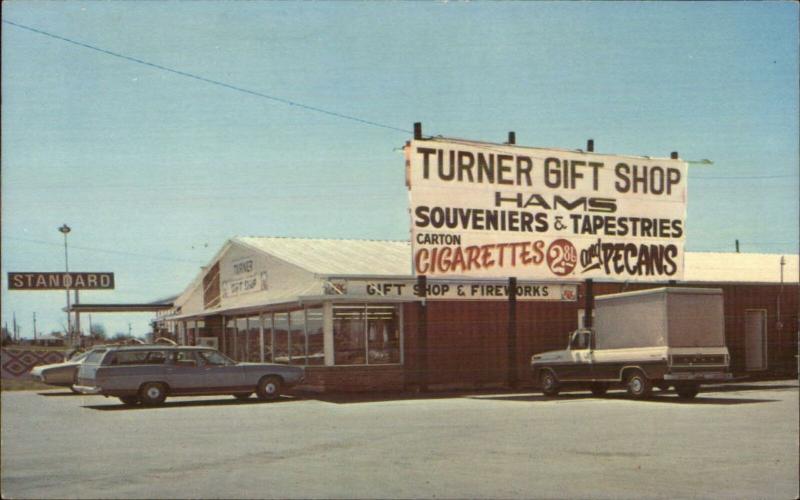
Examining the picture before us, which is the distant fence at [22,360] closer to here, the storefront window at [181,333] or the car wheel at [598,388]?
the storefront window at [181,333]

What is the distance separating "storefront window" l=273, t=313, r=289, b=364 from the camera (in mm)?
29422

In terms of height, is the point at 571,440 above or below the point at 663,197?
below

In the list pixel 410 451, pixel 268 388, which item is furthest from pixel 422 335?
pixel 410 451

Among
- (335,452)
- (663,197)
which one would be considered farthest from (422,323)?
(335,452)

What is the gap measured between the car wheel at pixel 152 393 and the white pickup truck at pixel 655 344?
1075cm

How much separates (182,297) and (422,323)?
18219mm

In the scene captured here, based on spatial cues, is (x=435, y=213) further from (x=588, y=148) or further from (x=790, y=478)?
(x=790, y=478)

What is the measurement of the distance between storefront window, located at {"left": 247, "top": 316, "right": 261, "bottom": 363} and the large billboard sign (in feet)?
32.1

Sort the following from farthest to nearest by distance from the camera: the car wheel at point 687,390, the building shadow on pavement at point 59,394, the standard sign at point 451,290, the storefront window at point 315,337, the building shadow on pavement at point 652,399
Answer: the building shadow on pavement at point 59,394 → the storefront window at point 315,337 → the standard sign at point 451,290 → the car wheel at point 687,390 → the building shadow on pavement at point 652,399

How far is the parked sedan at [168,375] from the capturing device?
2173 cm

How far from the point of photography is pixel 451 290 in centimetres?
2833

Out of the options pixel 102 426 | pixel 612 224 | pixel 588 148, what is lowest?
pixel 102 426

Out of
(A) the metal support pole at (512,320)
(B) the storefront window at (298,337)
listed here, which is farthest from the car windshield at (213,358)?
(A) the metal support pole at (512,320)

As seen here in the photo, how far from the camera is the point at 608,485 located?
9359 millimetres
